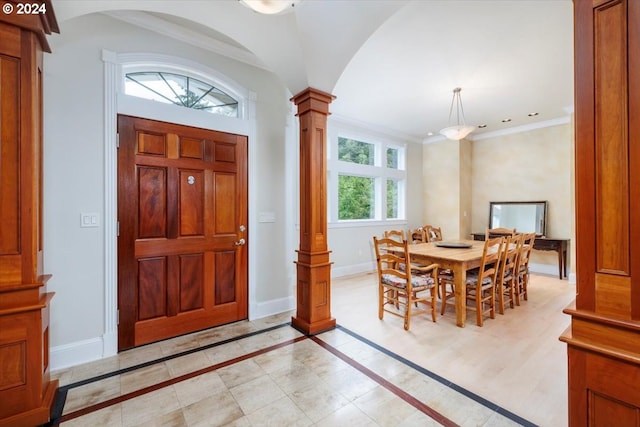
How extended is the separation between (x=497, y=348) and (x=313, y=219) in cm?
207

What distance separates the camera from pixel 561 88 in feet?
13.0

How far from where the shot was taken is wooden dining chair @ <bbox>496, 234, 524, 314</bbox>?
324 cm

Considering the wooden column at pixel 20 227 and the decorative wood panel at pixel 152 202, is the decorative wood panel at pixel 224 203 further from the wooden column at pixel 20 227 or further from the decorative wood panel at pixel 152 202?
the wooden column at pixel 20 227

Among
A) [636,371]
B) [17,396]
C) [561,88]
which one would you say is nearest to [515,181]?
[561,88]

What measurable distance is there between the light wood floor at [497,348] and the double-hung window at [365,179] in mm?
2080

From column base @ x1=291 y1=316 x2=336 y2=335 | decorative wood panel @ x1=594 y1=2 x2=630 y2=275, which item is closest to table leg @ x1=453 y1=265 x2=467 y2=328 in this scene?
column base @ x1=291 y1=316 x2=336 y2=335

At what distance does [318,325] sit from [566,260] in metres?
5.10

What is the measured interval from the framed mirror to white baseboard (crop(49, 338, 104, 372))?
665 cm

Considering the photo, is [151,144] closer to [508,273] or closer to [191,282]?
[191,282]

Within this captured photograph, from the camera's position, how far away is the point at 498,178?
20.2 ft

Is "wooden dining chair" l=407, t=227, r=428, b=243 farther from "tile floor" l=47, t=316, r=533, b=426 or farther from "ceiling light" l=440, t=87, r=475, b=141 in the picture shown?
"tile floor" l=47, t=316, r=533, b=426

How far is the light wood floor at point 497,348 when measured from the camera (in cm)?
190

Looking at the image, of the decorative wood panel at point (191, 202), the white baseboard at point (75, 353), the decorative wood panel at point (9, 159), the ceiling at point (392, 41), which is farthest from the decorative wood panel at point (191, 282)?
the ceiling at point (392, 41)

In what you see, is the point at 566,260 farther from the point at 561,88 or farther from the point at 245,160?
the point at 245,160
